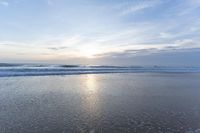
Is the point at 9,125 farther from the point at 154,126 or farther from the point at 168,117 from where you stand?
the point at 168,117

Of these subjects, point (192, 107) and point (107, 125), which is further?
point (192, 107)

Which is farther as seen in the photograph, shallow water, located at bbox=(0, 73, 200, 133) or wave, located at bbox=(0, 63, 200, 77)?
wave, located at bbox=(0, 63, 200, 77)

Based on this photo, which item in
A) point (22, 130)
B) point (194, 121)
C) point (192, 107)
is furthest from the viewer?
point (192, 107)

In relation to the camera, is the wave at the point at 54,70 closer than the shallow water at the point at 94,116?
No

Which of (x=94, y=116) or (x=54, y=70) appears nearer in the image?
(x=94, y=116)

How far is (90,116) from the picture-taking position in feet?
26.3

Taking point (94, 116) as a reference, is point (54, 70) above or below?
above

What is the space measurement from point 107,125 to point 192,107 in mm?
5232

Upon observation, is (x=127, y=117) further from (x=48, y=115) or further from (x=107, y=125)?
(x=48, y=115)

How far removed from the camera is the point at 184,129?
268 inches

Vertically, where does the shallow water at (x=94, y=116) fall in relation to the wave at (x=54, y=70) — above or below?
below

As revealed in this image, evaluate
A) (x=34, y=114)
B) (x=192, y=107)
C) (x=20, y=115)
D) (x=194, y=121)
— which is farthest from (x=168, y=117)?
(x=20, y=115)

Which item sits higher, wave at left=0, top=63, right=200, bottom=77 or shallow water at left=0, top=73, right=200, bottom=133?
wave at left=0, top=63, right=200, bottom=77

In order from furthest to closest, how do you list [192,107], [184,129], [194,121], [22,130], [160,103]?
[160,103], [192,107], [194,121], [184,129], [22,130]
